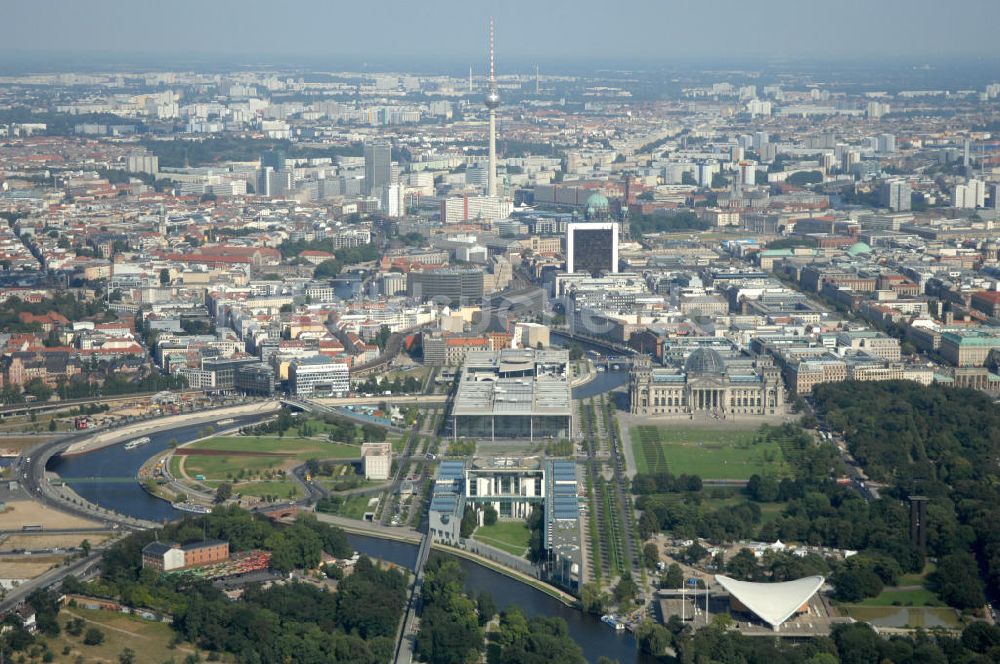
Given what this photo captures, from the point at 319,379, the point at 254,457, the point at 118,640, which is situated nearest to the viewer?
the point at 118,640

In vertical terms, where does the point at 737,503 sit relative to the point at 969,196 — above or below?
below

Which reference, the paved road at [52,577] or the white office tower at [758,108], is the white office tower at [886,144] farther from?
the paved road at [52,577]

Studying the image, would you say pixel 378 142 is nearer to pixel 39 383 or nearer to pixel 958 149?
pixel 958 149

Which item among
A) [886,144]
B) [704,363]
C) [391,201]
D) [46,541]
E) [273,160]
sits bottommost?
[46,541]

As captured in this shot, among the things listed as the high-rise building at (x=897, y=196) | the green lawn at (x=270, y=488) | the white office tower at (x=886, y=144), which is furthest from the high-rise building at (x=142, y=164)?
the green lawn at (x=270, y=488)

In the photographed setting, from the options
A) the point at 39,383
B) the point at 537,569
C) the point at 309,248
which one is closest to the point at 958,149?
the point at 309,248

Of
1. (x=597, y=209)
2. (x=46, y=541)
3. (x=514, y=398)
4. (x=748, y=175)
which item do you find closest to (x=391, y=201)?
(x=597, y=209)

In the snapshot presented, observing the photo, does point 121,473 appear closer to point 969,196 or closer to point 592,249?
point 592,249
